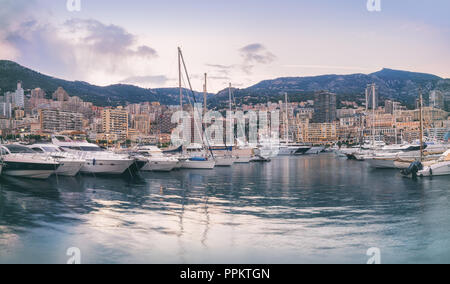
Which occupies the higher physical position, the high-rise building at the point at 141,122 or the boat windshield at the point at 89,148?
the high-rise building at the point at 141,122

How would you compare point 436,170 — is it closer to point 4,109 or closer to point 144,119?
point 4,109

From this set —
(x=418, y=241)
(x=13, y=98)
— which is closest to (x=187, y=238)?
(x=418, y=241)

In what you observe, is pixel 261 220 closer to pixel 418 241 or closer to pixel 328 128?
pixel 418 241

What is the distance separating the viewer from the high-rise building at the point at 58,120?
2920 centimetres

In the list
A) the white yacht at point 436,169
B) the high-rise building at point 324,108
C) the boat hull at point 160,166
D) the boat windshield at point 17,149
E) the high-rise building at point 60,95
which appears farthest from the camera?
the high-rise building at point 324,108

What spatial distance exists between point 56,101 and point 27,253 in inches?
1335

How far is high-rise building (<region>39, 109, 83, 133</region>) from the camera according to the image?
29.2m

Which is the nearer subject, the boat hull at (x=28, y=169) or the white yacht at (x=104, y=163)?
the boat hull at (x=28, y=169)

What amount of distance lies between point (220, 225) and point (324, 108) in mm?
87452

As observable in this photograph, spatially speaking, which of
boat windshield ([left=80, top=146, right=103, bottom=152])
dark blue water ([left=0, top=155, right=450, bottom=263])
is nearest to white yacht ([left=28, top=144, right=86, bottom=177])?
boat windshield ([left=80, top=146, right=103, bottom=152])
